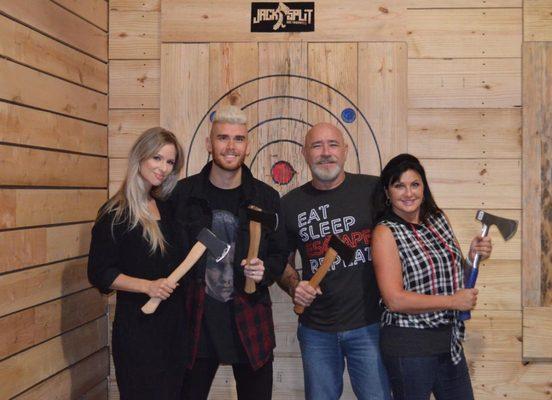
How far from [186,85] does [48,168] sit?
3.67 feet

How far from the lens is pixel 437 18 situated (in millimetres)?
3666

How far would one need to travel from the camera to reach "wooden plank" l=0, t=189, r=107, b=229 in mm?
2621

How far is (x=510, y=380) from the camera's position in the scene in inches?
142

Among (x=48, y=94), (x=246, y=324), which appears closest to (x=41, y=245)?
(x=48, y=94)

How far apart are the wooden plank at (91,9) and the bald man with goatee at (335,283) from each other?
4.75ft

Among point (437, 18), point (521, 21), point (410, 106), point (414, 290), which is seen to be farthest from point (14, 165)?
point (521, 21)

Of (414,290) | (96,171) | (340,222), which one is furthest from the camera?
(96,171)

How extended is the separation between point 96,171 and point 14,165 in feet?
3.11

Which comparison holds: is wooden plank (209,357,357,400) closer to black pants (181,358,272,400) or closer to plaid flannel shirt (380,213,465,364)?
black pants (181,358,272,400)

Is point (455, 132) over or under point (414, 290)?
over

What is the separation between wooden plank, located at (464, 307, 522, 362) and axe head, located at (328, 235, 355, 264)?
4.26ft

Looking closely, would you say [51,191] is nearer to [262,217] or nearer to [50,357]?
[50,357]

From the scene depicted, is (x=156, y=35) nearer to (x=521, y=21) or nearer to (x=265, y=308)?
(x=265, y=308)

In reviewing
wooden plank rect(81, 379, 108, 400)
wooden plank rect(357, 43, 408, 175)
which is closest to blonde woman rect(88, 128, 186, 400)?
wooden plank rect(81, 379, 108, 400)
